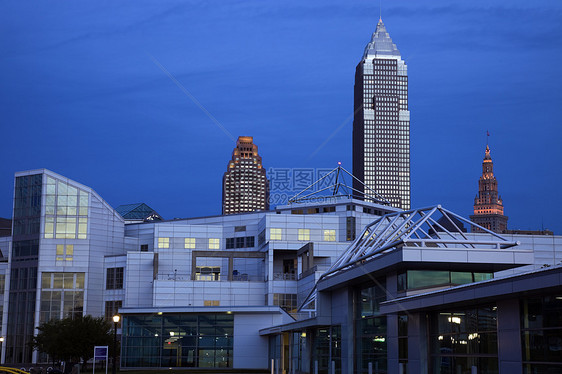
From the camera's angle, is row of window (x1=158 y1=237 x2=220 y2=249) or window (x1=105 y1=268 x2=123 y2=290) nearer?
window (x1=105 y1=268 x2=123 y2=290)

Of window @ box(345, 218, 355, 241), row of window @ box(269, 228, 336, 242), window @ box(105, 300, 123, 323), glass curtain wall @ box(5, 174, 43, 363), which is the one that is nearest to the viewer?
glass curtain wall @ box(5, 174, 43, 363)

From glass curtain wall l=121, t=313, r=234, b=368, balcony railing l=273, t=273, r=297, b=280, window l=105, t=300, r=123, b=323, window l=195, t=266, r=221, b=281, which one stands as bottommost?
glass curtain wall l=121, t=313, r=234, b=368

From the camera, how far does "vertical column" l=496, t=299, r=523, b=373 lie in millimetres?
31172

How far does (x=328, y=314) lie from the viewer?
185 ft

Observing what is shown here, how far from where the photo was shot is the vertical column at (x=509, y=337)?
3117 centimetres

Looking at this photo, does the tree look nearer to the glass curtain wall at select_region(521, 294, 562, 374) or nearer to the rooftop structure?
the glass curtain wall at select_region(521, 294, 562, 374)

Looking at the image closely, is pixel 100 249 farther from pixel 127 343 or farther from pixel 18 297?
pixel 127 343

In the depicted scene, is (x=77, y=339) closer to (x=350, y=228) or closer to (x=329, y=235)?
(x=329, y=235)

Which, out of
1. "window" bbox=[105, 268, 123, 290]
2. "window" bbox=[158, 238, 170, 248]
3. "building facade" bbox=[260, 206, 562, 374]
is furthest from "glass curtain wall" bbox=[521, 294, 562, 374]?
"window" bbox=[158, 238, 170, 248]

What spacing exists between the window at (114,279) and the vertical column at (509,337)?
95575 mm

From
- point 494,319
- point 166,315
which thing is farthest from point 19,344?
point 494,319

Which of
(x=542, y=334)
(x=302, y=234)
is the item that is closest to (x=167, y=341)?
(x=302, y=234)

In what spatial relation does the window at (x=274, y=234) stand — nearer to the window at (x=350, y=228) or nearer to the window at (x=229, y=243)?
the window at (x=350, y=228)

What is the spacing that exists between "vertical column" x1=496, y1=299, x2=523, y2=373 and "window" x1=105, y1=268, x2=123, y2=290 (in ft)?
314
